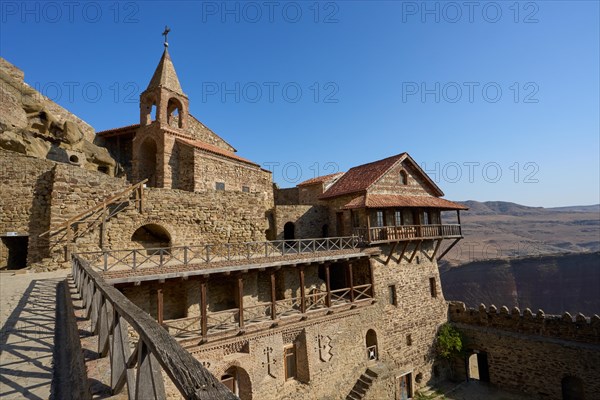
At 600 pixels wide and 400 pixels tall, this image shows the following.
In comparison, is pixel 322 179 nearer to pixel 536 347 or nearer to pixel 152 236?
pixel 152 236

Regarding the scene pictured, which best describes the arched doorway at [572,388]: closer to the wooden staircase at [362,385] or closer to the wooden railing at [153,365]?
the wooden staircase at [362,385]

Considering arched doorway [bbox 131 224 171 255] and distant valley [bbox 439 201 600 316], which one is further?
distant valley [bbox 439 201 600 316]

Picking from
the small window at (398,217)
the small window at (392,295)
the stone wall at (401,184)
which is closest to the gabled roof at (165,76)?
the stone wall at (401,184)

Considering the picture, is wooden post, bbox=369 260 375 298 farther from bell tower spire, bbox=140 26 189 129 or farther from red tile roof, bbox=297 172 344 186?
bell tower spire, bbox=140 26 189 129

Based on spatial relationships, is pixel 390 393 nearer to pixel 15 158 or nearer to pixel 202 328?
pixel 202 328

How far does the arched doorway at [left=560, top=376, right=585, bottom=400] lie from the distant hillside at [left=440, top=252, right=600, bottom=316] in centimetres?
2080

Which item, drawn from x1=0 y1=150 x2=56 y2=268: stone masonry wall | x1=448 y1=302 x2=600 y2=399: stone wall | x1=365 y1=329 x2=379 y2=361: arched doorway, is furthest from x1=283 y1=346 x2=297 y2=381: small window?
x1=448 y1=302 x2=600 y2=399: stone wall

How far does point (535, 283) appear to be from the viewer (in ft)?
123

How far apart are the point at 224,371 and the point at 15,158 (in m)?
13.9

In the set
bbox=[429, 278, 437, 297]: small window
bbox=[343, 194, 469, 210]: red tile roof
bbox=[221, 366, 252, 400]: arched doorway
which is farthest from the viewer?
bbox=[429, 278, 437, 297]: small window

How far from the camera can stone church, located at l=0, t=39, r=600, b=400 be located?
12906mm

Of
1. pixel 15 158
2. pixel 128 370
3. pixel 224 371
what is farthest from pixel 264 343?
pixel 15 158

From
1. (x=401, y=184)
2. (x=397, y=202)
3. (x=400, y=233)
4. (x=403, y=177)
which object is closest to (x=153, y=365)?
(x=400, y=233)

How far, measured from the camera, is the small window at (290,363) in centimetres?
1412
